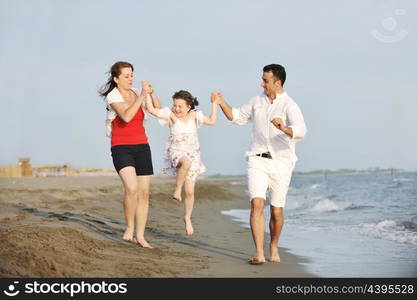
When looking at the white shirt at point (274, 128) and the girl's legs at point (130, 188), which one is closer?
the white shirt at point (274, 128)

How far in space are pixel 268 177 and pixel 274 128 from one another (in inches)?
21.1

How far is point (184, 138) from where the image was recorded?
24.6ft

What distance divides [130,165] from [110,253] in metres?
1.02

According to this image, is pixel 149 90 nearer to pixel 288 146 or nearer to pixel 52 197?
pixel 288 146

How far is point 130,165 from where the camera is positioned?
6.45 m

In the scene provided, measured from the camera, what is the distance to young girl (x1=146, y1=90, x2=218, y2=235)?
292 inches

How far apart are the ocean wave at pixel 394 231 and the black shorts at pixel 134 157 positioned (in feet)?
14.3

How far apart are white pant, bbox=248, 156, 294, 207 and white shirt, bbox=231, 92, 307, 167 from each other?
2.4 inches

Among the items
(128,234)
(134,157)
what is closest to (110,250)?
(128,234)

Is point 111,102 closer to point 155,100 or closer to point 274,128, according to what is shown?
point 155,100

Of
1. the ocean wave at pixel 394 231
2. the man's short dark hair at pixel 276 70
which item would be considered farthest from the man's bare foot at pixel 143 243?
the ocean wave at pixel 394 231

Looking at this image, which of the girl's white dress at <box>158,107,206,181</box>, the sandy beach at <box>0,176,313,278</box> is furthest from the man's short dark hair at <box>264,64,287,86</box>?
the sandy beach at <box>0,176,313,278</box>

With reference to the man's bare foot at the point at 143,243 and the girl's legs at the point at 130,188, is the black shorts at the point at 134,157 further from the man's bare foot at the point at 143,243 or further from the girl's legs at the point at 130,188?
the man's bare foot at the point at 143,243

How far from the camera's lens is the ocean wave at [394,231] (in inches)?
355
